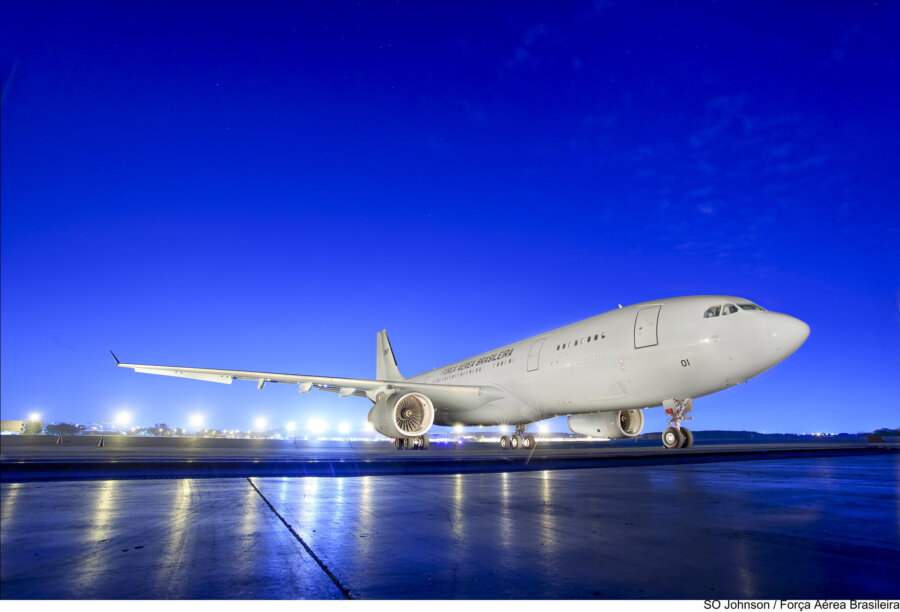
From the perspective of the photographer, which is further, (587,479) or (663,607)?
(587,479)

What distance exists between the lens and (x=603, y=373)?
54.3ft

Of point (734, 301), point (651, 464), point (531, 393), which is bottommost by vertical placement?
point (651, 464)

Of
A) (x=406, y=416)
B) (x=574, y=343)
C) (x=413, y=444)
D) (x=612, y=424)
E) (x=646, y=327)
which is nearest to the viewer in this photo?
(x=646, y=327)

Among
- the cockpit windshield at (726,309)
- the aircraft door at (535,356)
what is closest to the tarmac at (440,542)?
the cockpit windshield at (726,309)

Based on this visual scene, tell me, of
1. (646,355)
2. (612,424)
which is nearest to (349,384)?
(612,424)

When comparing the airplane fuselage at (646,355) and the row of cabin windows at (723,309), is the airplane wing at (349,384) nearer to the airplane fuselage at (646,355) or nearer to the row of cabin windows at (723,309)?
the airplane fuselage at (646,355)

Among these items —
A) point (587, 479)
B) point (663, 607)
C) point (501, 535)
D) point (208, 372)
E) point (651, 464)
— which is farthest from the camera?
point (208, 372)

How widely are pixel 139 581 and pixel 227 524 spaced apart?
1.79m

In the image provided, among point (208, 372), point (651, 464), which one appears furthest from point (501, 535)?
point (208, 372)

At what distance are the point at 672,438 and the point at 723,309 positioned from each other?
4236mm

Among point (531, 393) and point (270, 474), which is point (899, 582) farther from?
point (531, 393)

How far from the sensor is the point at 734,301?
1432 cm

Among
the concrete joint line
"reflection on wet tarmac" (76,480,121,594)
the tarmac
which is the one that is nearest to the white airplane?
the tarmac

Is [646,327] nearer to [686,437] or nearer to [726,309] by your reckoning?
[726,309]
